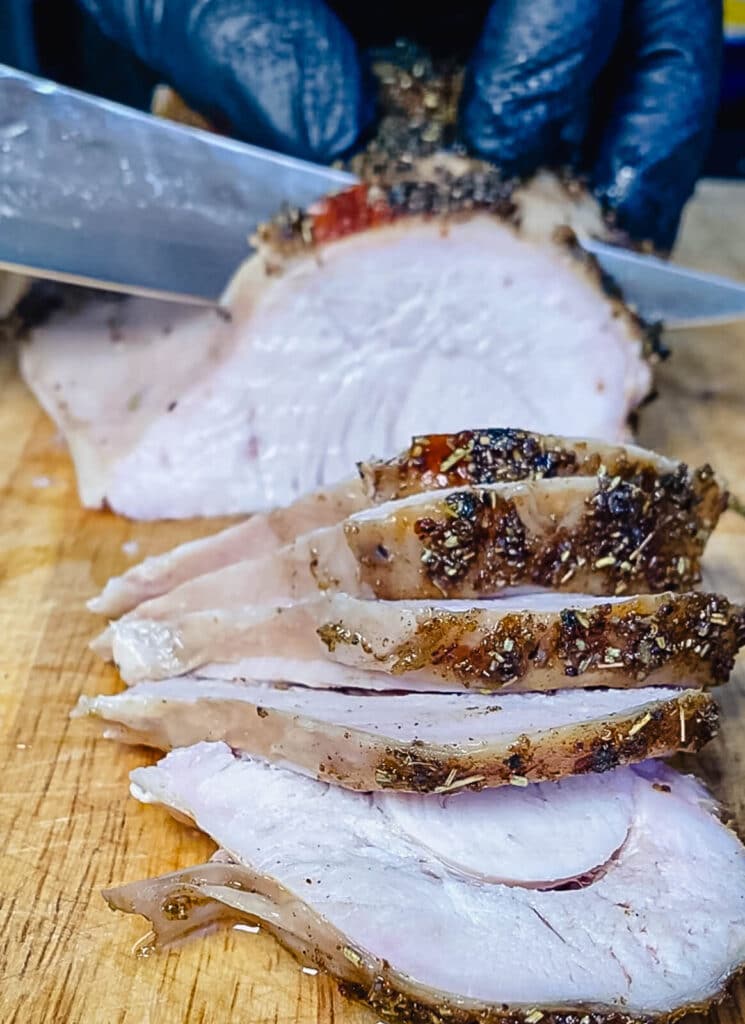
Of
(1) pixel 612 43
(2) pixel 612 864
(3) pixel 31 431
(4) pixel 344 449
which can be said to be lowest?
(3) pixel 31 431

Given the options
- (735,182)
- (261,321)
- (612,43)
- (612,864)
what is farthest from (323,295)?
(735,182)

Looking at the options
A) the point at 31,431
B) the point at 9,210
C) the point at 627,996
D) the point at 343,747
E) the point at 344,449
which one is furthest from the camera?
the point at 31,431

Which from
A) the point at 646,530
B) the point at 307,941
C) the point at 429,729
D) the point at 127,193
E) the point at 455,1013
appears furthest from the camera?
the point at 127,193

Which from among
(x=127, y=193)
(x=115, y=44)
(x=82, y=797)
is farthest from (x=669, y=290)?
(x=82, y=797)

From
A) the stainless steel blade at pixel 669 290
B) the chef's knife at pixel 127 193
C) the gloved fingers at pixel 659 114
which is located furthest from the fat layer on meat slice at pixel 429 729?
the gloved fingers at pixel 659 114

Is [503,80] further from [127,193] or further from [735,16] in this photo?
[735,16]

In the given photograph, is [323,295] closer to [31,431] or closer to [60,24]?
[31,431]
